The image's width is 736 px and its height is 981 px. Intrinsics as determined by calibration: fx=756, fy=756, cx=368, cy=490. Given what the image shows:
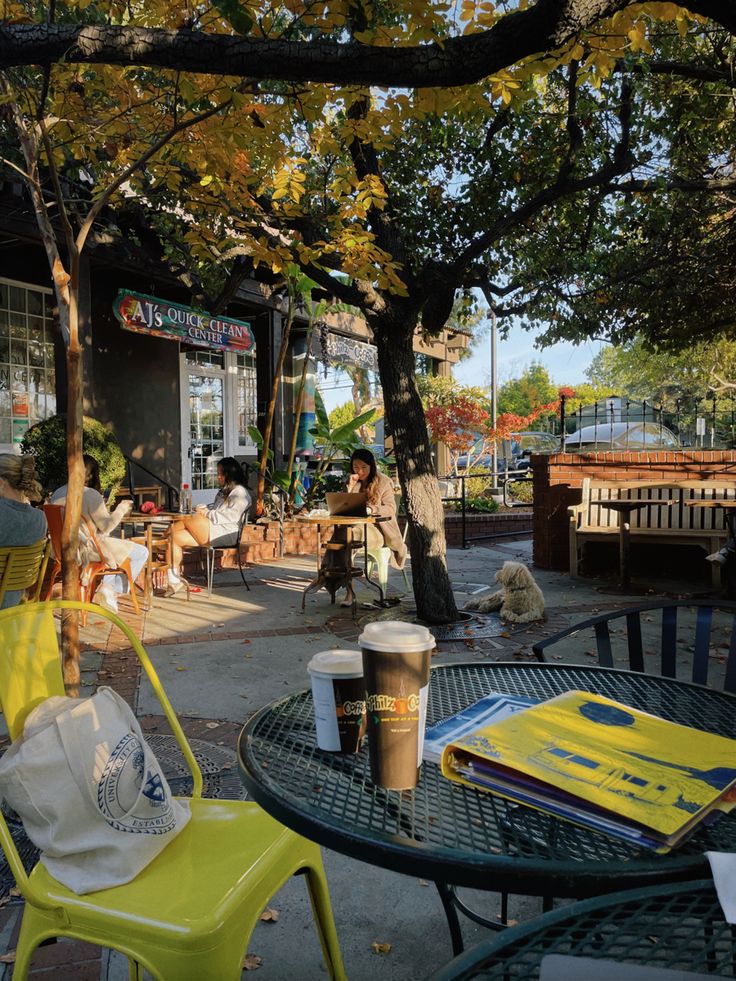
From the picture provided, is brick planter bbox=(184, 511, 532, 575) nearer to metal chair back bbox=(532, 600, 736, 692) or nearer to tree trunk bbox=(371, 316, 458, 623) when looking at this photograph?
tree trunk bbox=(371, 316, 458, 623)

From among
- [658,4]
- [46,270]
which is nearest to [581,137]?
[658,4]

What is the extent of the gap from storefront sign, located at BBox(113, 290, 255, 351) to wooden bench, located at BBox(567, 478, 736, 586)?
535cm

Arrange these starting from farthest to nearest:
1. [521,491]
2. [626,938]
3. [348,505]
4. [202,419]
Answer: [521,491] < [202,419] < [348,505] < [626,938]

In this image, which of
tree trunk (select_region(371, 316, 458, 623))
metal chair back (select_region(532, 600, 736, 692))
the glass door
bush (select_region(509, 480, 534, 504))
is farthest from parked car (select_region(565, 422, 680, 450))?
metal chair back (select_region(532, 600, 736, 692))

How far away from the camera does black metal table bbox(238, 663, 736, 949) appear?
1.10 meters

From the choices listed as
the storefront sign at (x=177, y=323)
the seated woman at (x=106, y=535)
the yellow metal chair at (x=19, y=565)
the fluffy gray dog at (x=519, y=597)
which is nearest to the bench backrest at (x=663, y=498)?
the fluffy gray dog at (x=519, y=597)

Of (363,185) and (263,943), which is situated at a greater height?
(363,185)

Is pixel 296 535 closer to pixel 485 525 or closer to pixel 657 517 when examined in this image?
pixel 485 525

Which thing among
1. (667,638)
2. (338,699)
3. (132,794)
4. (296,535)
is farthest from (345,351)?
(338,699)

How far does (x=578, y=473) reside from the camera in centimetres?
959

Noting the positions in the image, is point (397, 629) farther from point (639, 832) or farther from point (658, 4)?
point (658, 4)

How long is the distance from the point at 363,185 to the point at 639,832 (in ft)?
16.1

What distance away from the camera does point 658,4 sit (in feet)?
10.4

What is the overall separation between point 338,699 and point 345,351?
17.3m
